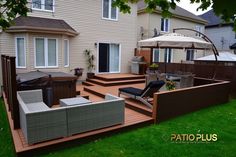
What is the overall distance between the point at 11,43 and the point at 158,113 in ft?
28.8

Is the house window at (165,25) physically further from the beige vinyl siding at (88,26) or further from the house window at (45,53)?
the house window at (45,53)

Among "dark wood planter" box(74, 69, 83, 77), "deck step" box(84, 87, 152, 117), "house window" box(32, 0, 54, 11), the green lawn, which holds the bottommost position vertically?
the green lawn

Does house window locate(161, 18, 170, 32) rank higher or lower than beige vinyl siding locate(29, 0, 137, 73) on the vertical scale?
higher

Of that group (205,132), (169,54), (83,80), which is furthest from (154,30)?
(205,132)

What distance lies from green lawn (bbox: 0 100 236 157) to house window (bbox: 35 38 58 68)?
14.9ft

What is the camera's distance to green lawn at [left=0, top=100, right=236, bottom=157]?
195 inches

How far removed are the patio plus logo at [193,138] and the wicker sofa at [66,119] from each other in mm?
1697

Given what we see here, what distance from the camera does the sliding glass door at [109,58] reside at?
1466 cm

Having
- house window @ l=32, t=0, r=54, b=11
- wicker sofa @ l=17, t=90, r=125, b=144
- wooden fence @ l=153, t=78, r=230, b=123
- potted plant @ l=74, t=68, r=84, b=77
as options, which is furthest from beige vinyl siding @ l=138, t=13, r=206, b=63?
wicker sofa @ l=17, t=90, r=125, b=144

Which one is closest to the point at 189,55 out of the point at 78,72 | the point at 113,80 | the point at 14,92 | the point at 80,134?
the point at 113,80

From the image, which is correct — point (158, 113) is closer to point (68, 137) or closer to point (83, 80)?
point (68, 137)

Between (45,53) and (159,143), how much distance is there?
8508 millimetres

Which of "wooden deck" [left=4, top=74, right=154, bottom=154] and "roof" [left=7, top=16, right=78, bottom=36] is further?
"roof" [left=7, top=16, right=78, bottom=36]

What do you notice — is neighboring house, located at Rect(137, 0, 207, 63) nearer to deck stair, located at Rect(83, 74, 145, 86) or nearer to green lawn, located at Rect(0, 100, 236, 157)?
deck stair, located at Rect(83, 74, 145, 86)
